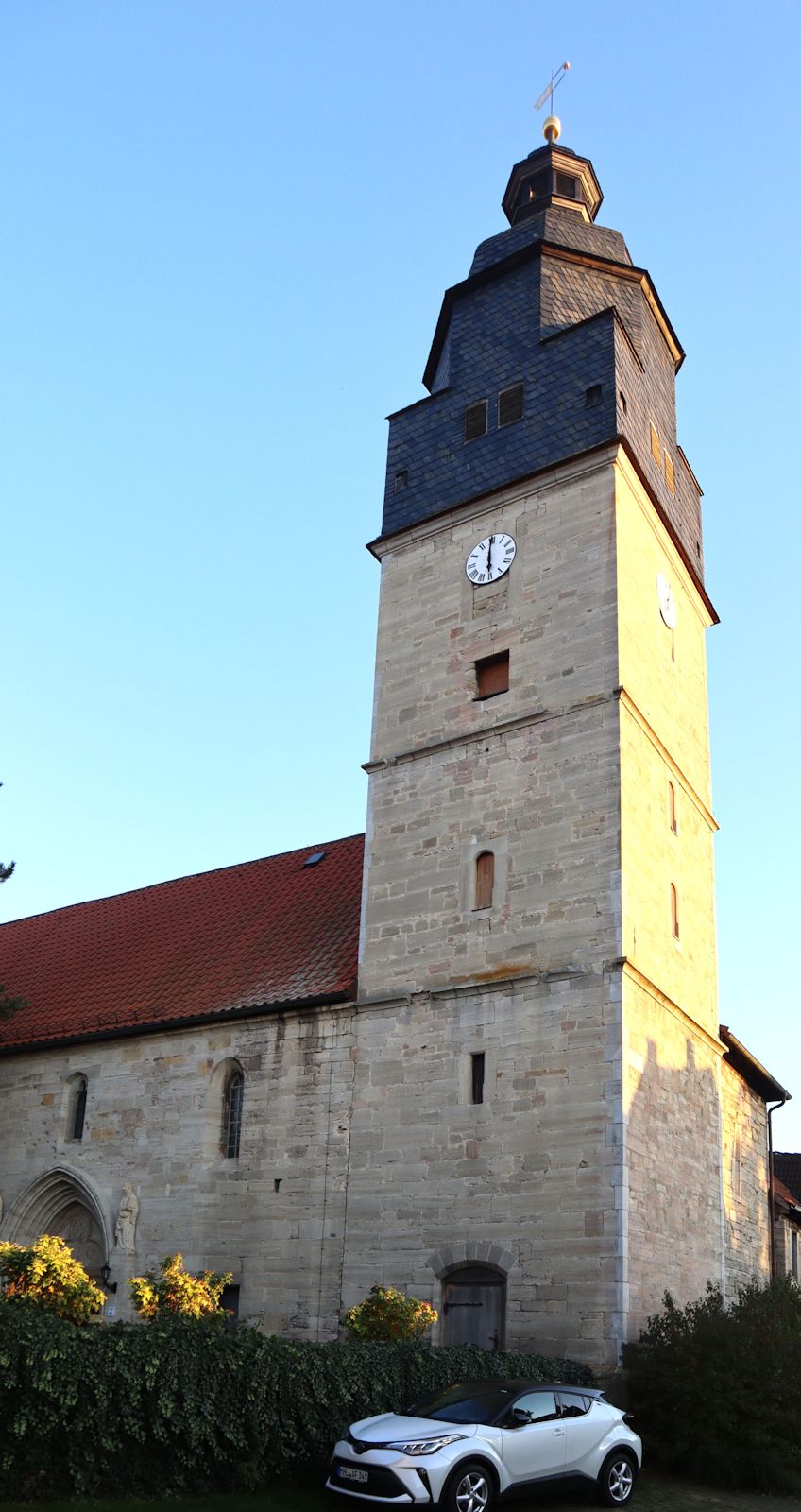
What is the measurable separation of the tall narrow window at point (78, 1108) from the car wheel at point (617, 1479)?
12.3 meters

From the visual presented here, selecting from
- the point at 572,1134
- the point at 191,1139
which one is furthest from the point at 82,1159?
the point at 572,1134

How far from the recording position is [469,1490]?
11.2 metres

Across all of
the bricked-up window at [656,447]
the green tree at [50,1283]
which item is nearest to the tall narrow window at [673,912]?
the bricked-up window at [656,447]

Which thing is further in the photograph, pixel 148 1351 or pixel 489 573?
pixel 489 573

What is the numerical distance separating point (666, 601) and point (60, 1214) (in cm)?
1435

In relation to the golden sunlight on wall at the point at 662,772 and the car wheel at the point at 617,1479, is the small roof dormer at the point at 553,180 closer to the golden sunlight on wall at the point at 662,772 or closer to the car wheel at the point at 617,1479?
the golden sunlight on wall at the point at 662,772

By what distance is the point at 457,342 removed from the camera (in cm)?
2444

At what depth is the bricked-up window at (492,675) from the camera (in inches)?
814

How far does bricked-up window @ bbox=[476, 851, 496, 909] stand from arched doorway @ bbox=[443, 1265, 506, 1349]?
4.87 meters

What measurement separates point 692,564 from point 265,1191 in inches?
510

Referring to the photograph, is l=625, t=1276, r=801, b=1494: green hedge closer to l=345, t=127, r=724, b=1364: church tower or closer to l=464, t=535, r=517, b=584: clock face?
l=345, t=127, r=724, b=1364: church tower

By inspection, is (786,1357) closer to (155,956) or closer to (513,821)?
(513,821)

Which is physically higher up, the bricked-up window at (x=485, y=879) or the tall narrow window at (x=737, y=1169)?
the bricked-up window at (x=485, y=879)

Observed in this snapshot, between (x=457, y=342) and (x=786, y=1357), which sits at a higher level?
(x=457, y=342)
